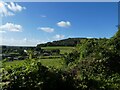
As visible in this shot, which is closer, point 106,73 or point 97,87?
point 97,87

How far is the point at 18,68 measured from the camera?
19.5 feet

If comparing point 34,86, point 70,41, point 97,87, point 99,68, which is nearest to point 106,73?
point 99,68

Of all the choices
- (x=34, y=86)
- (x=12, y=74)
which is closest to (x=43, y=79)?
(x=34, y=86)

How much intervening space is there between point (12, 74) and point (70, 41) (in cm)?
1017

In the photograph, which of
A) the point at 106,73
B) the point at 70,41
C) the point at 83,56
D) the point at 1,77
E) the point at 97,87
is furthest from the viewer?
the point at 70,41

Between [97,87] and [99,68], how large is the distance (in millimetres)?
2727

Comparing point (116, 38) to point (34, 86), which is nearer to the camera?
point (34, 86)

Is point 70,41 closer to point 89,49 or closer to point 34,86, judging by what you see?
point 89,49

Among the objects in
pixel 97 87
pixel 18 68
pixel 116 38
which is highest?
pixel 116 38

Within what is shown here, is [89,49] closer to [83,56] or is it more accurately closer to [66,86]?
[83,56]

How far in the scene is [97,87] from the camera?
6652mm

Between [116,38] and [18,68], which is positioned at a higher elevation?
[116,38]

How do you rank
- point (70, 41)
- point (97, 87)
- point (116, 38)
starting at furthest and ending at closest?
1. point (70, 41)
2. point (116, 38)
3. point (97, 87)

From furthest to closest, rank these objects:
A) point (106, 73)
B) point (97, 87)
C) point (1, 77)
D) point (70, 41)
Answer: point (70, 41)
point (106, 73)
point (97, 87)
point (1, 77)
